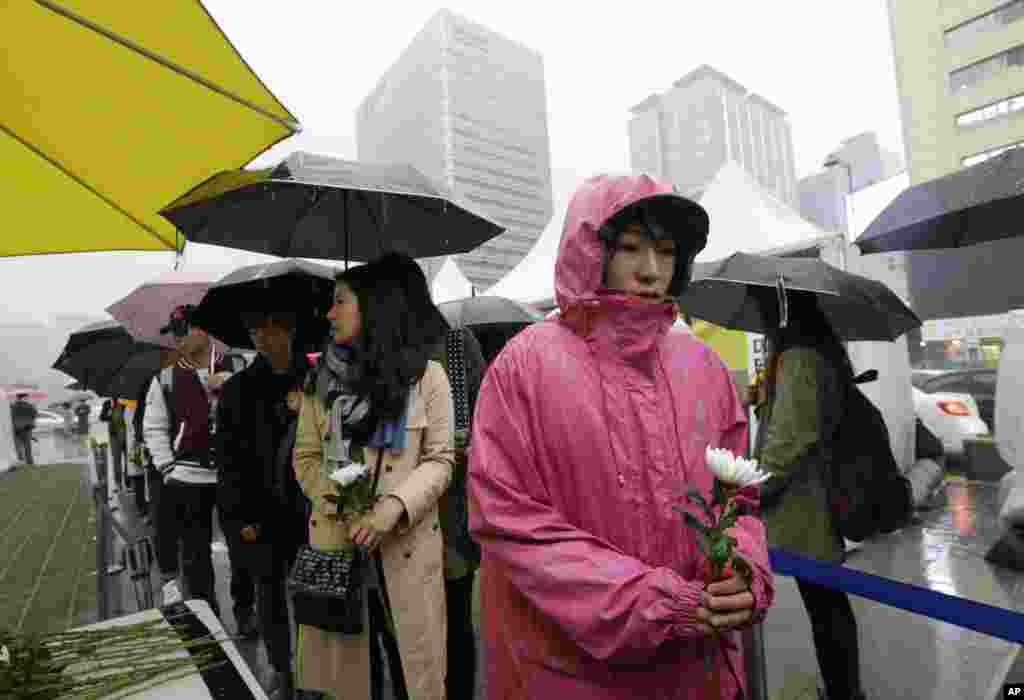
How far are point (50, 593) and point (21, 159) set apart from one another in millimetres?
4892

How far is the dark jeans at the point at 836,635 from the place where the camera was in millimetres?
2686

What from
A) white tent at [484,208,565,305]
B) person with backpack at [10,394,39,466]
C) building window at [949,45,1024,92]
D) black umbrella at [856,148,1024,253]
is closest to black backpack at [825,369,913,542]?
black umbrella at [856,148,1024,253]

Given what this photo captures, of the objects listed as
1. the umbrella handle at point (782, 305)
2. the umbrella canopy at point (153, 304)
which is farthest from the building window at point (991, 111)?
the umbrella canopy at point (153, 304)

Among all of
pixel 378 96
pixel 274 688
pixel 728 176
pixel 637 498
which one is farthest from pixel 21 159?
pixel 378 96

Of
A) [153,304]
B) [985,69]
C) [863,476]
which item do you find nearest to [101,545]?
[153,304]

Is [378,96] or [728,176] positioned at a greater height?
[378,96]

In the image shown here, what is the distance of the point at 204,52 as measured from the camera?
5.68 ft

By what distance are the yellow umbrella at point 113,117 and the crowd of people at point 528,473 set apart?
27.0 inches

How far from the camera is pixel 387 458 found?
2.20 meters

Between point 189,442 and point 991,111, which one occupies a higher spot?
point 991,111

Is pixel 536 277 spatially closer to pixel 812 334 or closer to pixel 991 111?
pixel 812 334

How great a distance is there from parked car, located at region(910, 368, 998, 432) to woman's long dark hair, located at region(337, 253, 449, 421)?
34.8 ft

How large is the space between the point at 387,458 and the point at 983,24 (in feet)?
170

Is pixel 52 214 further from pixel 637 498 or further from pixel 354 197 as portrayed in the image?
pixel 637 498
